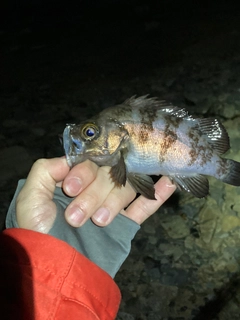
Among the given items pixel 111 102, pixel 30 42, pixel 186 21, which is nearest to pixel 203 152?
pixel 111 102

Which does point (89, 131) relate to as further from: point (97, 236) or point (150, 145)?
point (97, 236)

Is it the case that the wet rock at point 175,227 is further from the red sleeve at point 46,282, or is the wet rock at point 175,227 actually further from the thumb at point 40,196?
the red sleeve at point 46,282

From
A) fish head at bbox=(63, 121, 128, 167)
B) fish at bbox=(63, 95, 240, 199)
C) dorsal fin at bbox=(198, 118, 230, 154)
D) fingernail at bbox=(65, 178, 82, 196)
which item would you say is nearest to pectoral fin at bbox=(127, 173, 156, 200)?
fish at bbox=(63, 95, 240, 199)

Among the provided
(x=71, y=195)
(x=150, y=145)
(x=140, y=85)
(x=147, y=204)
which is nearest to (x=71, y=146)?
(x=71, y=195)

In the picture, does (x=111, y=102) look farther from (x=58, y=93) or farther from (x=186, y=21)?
(x=186, y=21)

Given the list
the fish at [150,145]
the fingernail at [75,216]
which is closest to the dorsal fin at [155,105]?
the fish at [150,145]

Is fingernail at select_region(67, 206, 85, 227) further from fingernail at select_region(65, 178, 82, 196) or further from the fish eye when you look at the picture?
the fish eye
